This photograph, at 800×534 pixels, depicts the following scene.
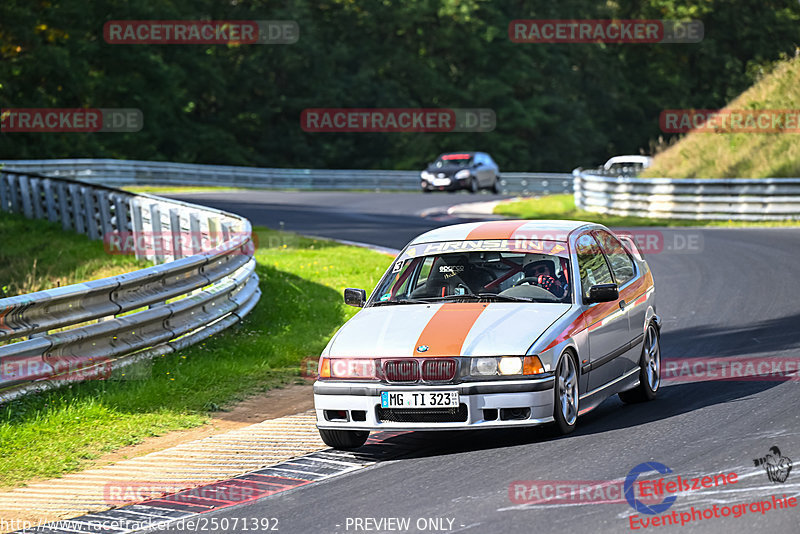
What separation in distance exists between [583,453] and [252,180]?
4374cm

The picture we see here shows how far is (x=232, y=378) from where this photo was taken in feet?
37.4

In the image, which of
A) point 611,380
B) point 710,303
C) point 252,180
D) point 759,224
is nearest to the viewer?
point 611,380

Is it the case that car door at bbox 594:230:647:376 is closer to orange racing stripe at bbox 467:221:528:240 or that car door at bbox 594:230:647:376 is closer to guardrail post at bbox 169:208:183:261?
orange racing stripe at bbox 467:221:528:240

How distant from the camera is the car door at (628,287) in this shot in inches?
383

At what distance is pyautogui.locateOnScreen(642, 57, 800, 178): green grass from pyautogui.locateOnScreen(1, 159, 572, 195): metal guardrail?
45.5 feet

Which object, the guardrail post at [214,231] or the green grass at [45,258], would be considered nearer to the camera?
the guardrail post at [214,231]

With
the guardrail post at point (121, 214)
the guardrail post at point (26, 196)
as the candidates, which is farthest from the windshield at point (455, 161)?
the guardrail post at point (121, 214)

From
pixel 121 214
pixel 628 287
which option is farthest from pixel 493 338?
pixel 121 214

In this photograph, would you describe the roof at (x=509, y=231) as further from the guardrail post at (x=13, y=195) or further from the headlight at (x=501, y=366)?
the guardrail post at (x=13, y=195)

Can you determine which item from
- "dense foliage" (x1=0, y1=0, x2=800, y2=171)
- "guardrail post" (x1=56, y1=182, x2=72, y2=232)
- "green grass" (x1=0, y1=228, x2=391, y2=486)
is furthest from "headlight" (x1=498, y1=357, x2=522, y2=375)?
"dense foliage" (x1=0, y1=0, x2=800, y2=171)

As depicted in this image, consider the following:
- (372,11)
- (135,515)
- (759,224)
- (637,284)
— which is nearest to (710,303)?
(637,284)

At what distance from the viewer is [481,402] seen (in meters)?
7.91

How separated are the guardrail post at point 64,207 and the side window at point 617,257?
1527 cm

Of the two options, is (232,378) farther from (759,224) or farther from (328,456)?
(759,224)
